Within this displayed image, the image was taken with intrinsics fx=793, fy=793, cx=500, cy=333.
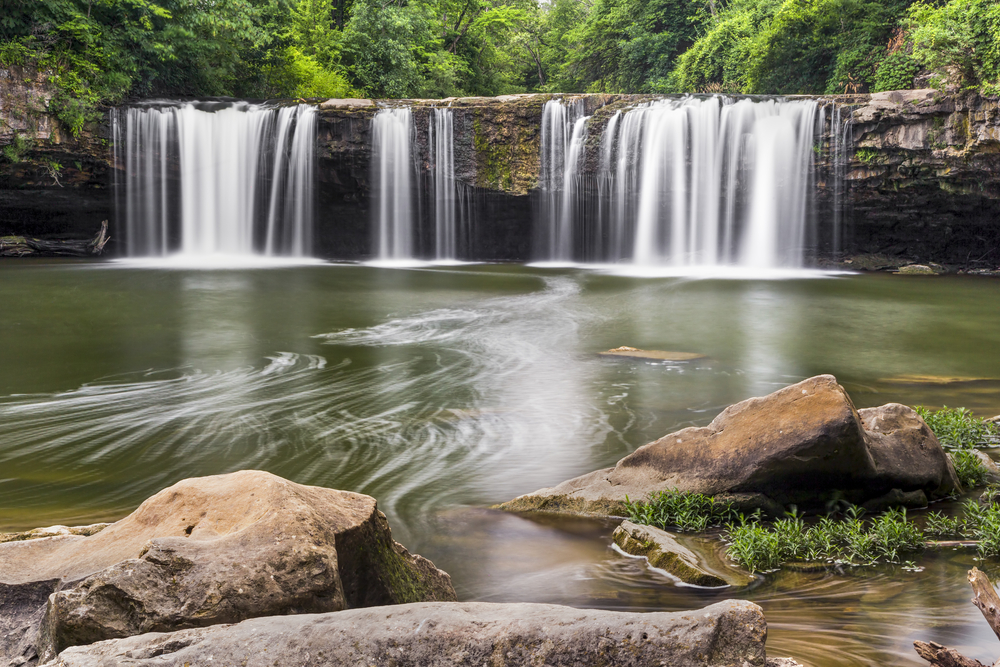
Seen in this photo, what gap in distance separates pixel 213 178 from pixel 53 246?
4.58 m

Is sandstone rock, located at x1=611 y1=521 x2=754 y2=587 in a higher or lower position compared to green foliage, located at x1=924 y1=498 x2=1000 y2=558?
lower

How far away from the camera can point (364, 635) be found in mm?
2143

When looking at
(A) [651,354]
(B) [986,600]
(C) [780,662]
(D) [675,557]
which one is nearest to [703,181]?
(A) [651,354]

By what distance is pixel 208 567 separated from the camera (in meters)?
2.41

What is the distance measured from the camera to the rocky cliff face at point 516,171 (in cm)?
1838

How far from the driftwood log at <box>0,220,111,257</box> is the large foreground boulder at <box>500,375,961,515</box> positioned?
66.8 ft

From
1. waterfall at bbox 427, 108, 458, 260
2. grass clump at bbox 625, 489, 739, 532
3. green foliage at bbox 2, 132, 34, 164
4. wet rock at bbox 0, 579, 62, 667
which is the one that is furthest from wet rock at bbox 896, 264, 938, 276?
green foliage at bbox 2, 132, 34, 164

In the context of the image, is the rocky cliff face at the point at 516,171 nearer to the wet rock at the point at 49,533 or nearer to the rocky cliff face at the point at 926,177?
the rocky cliff face at the point at 926,177

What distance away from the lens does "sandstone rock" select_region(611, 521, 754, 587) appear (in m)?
3.57

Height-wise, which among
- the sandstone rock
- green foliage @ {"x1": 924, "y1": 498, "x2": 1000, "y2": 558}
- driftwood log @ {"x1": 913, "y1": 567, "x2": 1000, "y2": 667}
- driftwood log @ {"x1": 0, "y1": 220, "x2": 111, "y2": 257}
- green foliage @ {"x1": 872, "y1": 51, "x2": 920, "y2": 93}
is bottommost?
the sandstone rock

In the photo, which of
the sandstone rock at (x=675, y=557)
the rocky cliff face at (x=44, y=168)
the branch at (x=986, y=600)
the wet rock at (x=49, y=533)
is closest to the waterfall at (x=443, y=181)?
the rocky cliff face at (x=44, y=168)

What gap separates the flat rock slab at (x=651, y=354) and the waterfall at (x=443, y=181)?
1265 centimetres

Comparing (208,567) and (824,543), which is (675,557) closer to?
(824,543)

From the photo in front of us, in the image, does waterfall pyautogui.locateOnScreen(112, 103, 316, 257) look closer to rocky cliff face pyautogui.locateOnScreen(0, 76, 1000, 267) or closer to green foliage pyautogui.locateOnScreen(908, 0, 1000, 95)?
rocky cliff face pyautogui.locateOnScreen(0, 76, 1000, 267)
